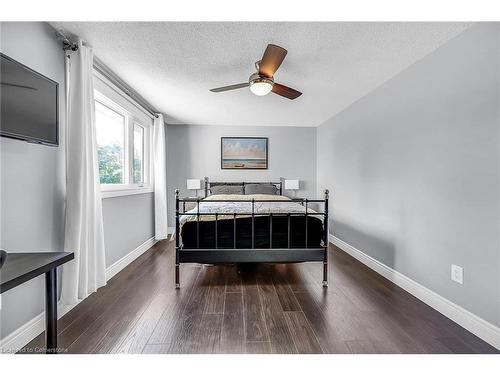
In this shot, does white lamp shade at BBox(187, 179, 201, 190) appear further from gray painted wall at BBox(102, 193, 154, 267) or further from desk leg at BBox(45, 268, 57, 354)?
desk leg at BBox(45, 268, 57, 354)

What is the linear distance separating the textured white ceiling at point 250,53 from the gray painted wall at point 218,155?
1440 millimetres

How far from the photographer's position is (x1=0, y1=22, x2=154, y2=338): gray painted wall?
4.64 ft

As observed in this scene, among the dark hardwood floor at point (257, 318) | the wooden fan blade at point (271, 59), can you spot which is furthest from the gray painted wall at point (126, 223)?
the wooden fan blade at point (271, 59)

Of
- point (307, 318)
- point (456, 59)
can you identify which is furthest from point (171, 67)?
point (307, 318)

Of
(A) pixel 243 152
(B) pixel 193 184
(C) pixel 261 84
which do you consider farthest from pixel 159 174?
(C) pixel 261 84

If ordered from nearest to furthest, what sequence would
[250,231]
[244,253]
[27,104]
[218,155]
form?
[27,104]
[244,253]
[250,231]
[218,155]

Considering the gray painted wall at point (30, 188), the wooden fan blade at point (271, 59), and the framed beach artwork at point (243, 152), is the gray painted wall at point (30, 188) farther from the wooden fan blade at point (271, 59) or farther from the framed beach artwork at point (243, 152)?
the framed beach artwork at point (243, 152)

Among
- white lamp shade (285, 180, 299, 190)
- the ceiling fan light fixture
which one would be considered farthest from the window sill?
white lamp shade (285, 180, 299, 190)

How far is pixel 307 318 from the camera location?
1.82m

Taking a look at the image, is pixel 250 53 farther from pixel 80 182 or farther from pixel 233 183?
pixel 233 183

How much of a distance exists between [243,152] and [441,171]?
333 cm

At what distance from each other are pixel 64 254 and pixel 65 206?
82cm

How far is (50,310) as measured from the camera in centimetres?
116
